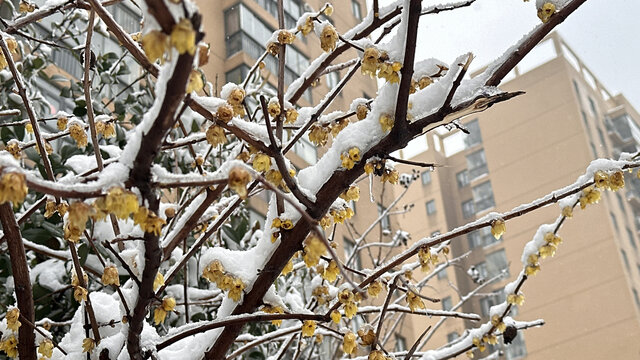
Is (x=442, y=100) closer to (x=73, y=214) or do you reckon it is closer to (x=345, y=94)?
(x=73, y=214)

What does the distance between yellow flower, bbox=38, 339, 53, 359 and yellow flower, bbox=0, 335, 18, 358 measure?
Result: 2.5 inches

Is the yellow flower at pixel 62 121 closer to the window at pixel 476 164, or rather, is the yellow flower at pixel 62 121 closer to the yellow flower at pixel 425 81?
the yellow flower at pixel 425 81

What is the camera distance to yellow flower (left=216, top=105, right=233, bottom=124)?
1.43 meters

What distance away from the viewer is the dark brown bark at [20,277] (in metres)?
1.52

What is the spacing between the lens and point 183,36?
920 mm

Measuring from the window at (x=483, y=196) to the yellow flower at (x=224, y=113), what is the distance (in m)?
27.3

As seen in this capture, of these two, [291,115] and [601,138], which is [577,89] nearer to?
[601,138]

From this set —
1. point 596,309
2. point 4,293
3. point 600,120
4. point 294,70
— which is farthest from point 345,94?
point 600,120

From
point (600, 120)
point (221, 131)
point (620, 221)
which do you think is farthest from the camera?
point (600, 120)

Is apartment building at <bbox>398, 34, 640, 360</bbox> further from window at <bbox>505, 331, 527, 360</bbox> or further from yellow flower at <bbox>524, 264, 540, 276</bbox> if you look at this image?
yellow flower at <bbox>524, 264, 540, 276</bbox>

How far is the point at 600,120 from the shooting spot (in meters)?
25.2

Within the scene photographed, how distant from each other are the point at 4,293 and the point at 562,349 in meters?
21.2

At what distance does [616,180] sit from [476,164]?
28099 mm

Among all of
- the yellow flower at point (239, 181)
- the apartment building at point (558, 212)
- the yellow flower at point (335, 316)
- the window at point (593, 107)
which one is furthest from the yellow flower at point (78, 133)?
the window at point (593, 107)
